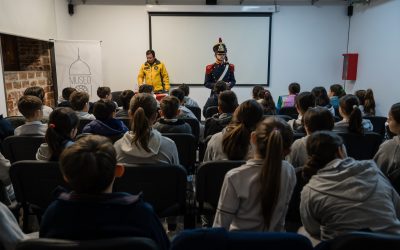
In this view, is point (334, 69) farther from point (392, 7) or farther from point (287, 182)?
point (287, 182)

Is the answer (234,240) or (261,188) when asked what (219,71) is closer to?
(261,188)

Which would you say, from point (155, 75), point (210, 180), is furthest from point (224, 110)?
point (155, 75)

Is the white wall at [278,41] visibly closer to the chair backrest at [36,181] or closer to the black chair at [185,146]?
the black chair at [185,146]

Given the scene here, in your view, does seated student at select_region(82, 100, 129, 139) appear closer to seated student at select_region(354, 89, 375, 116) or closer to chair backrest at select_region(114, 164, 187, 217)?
chair backrest at select_region(114, 164, 187, 217)

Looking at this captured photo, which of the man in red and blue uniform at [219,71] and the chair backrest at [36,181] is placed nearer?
the chair backrest at [36,181]

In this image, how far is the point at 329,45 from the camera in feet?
24.1

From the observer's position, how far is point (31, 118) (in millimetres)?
2844

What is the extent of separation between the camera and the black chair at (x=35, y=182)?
1.87 meters

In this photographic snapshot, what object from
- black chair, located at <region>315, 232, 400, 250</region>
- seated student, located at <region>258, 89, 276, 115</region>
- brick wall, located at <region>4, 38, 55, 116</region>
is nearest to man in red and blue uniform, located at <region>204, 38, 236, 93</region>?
seated student, located at <region>258, 89, 276, 115</region>

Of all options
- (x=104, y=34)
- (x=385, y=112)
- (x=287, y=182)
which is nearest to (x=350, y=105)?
(x=287, y=182)

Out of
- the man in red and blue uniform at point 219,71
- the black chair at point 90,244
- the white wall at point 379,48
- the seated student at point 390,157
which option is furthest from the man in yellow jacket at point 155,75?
the black chair at point 90,244

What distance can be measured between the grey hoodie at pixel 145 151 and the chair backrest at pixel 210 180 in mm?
349

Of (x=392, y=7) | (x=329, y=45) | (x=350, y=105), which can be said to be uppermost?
(x=392, y=7)

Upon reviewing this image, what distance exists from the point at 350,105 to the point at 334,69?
4.89 meters
